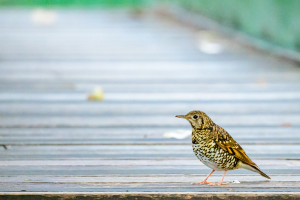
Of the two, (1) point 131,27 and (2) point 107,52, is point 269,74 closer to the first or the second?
(2) point 107,52

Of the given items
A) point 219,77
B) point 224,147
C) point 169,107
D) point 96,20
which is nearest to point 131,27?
point 96,20

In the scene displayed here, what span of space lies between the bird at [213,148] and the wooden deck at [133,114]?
3.7 inches

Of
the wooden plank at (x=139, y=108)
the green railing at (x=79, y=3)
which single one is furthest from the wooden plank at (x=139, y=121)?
the green railing at (x=79, y=3)

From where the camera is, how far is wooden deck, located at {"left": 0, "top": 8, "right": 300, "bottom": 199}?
227 cm

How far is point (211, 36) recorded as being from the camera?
812 centimetres

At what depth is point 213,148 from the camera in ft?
7.22

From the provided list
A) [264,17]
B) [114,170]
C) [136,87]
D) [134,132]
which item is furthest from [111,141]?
[264,17]

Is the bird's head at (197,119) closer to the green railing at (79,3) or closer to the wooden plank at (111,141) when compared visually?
the wooden plank at (111,141)

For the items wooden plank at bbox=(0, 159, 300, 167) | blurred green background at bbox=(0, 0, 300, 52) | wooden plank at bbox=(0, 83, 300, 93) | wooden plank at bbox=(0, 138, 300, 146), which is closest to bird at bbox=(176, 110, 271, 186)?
wooden plank at bbox=(0, 159, 300, 167)

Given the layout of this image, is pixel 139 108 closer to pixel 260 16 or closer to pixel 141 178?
pixel 141 178

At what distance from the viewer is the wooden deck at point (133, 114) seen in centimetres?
227

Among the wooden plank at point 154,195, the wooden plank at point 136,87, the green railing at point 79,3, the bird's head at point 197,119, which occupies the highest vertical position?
the green railing at point 79,3

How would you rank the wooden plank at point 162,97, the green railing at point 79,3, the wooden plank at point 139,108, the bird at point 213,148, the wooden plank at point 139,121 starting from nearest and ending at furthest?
the bird at point 213,148 < the wooden plank at point 139,121 < the wooden plank at point 139,108 < the wooden plank at point 162,97 < the green railing at point 79,3

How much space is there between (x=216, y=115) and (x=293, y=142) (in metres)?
0.89
